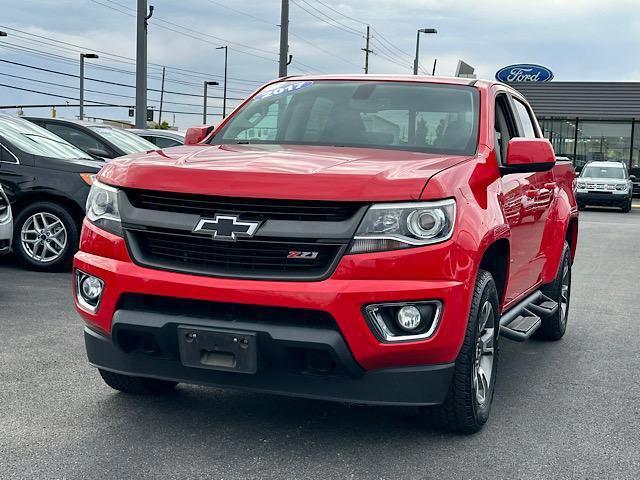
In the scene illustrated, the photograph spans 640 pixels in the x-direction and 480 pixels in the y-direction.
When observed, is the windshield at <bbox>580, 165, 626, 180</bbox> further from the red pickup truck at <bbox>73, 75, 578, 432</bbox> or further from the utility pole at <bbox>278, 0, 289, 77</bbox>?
the red pickup truck at <bbox>73, 75, 578, 432</bbox>

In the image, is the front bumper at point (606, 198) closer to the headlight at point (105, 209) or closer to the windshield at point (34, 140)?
the windshield at point (34, 140)

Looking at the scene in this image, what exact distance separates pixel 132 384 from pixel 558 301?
3.39 metres

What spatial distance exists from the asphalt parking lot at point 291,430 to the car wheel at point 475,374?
10 cm

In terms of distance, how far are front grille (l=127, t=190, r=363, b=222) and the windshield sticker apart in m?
1.85

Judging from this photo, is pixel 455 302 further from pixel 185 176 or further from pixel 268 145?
pixel 268 145

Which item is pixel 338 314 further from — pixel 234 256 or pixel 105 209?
pixel 105 209

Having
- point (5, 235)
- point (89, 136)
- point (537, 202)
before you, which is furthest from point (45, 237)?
point (537, 202)

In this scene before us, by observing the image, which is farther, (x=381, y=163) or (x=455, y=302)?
(x=381, y=163)

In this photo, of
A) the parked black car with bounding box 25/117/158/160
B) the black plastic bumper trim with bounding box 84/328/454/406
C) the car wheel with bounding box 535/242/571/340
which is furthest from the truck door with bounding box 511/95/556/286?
the parked black car with bounding box 25/117/158/160

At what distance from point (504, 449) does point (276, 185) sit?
63.9 inches

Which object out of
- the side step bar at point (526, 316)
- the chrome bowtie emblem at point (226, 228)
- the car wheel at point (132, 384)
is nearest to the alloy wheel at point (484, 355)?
the side step bar at point (526, 316)

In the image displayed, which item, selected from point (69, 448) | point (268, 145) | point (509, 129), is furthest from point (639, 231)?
point (69, 448)

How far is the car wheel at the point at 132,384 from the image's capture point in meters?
4.55

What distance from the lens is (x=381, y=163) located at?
403 centimetres
